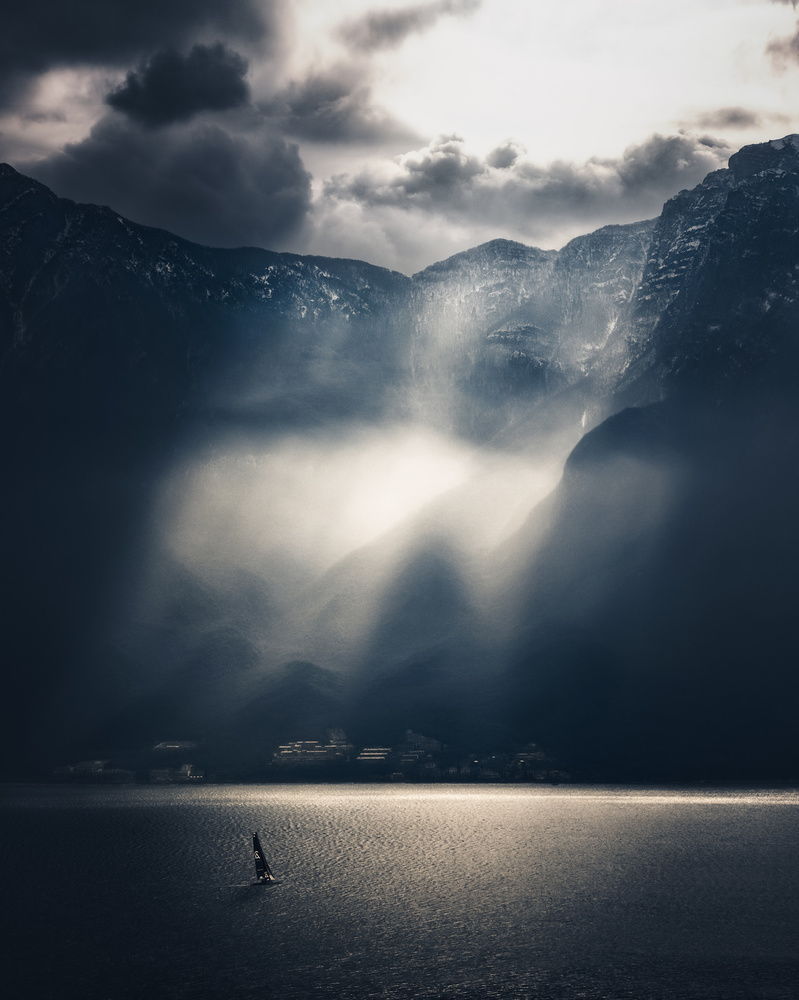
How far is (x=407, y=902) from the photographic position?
10669 centimetres

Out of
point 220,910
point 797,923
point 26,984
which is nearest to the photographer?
point 26,984

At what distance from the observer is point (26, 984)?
69.6 m

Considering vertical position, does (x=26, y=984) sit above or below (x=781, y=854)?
above

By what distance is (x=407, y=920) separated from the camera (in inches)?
3757

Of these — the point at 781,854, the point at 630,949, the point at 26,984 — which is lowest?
the point at 781,854

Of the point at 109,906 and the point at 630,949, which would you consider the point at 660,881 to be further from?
the point at 109,906

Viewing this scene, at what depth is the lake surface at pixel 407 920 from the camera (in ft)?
232

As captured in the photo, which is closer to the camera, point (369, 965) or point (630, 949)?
point (369, 965)

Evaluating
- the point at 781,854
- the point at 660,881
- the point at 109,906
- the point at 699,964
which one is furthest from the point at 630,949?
the point at 781,854

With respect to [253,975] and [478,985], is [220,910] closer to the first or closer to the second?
[253,975]

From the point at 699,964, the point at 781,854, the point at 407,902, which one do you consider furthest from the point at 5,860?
the point at 781,854

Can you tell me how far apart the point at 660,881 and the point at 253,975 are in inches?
2682

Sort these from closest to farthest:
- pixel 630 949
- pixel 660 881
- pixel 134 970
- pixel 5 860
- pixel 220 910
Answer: pixel 134 970
pixel 630 949
pixel 220 910
pixel 660 881
pixel 5 860

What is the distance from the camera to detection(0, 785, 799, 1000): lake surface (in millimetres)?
70562
